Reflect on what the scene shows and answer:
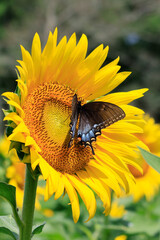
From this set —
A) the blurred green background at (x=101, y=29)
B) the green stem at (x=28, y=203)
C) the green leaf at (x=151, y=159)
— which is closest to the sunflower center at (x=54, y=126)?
the green stem at (x=28, y=203)

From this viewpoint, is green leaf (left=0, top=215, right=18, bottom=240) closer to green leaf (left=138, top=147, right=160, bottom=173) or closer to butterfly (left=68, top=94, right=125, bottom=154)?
butterfly (left=68, top=94, right=125, bottom=154)

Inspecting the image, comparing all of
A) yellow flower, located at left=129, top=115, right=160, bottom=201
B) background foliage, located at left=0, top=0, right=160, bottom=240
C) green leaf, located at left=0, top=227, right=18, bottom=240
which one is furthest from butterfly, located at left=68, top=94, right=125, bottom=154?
background foliage, located at left=0, top=0, right=160, bottom=240

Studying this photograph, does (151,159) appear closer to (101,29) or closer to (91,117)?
(91,117)

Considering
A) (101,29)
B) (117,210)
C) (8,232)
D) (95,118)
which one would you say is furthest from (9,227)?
(101,29)

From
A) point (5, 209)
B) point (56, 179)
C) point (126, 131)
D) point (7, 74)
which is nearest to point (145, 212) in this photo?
point (5, 209)

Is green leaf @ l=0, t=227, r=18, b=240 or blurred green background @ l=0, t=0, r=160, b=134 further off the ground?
blurred green background @ l=0, t=0, r=160, b=134

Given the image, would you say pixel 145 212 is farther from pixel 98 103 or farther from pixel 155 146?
pixel 98 103

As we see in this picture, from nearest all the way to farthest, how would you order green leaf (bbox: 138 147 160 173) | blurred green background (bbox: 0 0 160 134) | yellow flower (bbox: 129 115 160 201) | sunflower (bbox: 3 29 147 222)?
green leaf (bbox: 138 147 160 173) < sunflower (bbox: 3 29 147 222) < yellow flower (bbox: 129 115 160 201) < blurred green background (bbox: 0 0 160 134)
